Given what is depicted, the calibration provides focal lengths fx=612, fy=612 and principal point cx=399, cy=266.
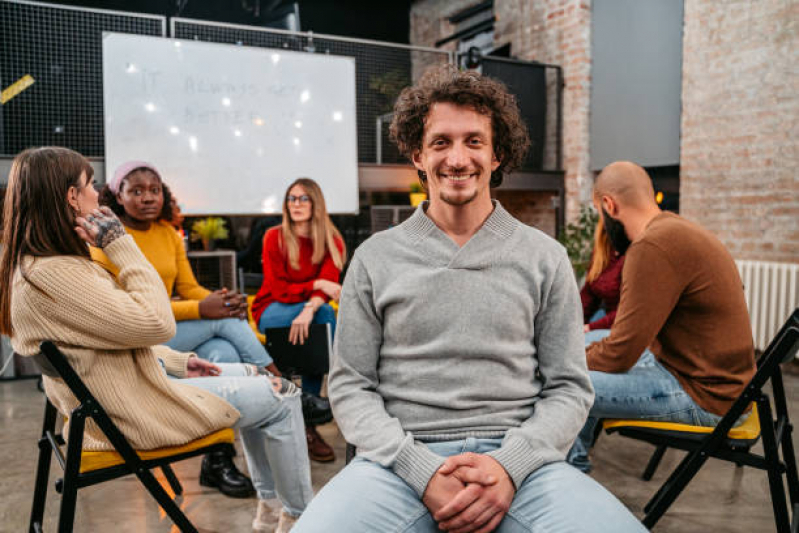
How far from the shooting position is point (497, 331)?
4.29ft

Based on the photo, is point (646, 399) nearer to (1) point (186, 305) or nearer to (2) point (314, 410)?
(2) point (314, 410)

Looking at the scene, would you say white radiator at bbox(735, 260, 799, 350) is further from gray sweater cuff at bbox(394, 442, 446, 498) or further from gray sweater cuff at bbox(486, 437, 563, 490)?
gray sweater cuff at bbox(394, 442, 446, 498)

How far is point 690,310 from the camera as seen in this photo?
6.14 feet

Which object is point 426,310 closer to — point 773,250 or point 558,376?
point 558,376

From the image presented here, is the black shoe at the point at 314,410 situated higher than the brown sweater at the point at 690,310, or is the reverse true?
the brown sweater at the point at 690,310

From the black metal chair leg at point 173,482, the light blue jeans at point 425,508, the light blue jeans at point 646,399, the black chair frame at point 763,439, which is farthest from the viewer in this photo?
the black metal chair leg at point 173,482

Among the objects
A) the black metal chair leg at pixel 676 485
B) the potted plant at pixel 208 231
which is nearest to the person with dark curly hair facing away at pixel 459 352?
the black metal chair leg at pixel 676 485

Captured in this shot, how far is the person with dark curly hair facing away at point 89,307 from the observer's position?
4.91 ft

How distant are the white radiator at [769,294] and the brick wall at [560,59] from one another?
2.30m

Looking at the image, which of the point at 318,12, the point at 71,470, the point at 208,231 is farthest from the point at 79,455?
the point at 318,12

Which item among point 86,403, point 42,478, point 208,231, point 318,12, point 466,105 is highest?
point 318,12

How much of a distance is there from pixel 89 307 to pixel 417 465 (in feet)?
2.94

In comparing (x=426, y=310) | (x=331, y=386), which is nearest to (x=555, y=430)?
(x=426, y=310)

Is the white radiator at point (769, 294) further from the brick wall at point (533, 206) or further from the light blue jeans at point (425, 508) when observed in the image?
the light blue jeans at point (425, 508)
